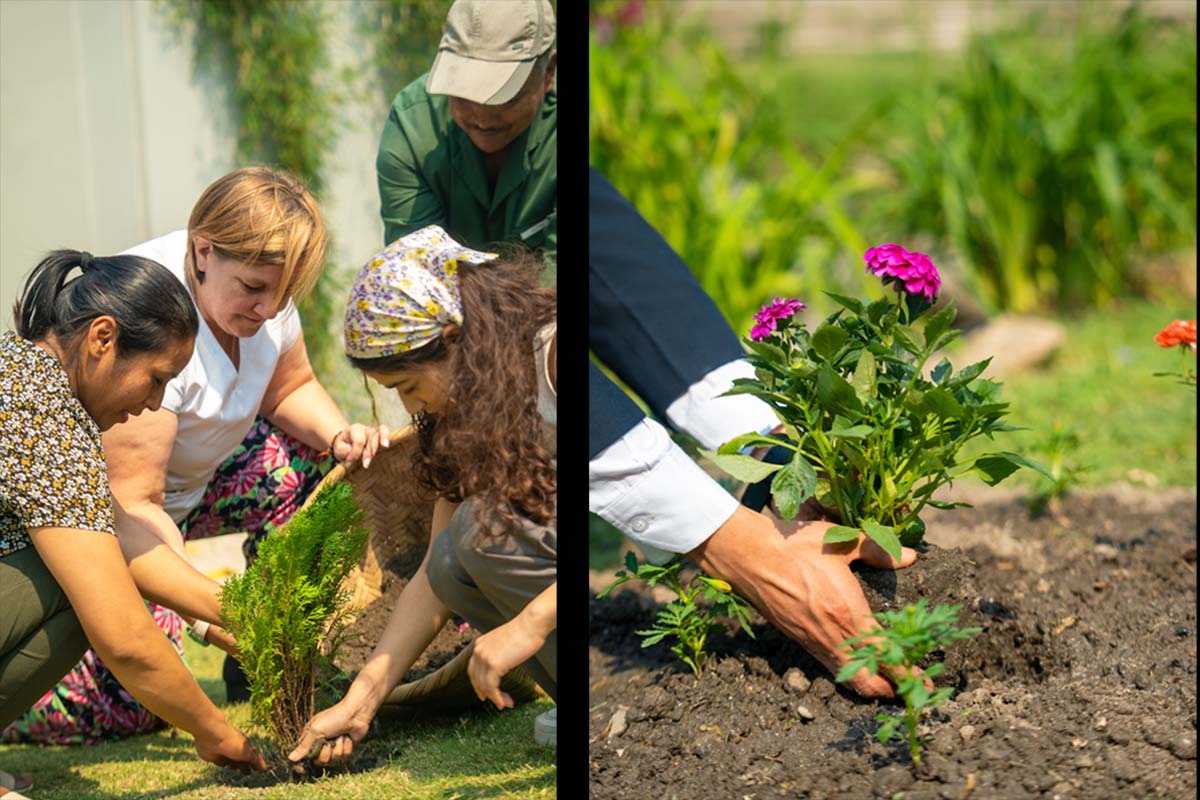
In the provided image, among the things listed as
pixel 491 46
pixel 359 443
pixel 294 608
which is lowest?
pixel 294 608

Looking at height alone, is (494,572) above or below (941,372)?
below

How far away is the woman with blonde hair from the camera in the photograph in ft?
5.99

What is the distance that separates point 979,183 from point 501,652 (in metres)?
3.67

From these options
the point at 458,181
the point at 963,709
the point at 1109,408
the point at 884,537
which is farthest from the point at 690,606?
the point at 1109,408

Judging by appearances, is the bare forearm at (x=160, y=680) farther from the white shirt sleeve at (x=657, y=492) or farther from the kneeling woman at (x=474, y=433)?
the white shirt sleeve at (x=657, y=492)

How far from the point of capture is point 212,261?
182cm

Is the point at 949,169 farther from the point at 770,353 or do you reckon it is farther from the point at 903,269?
the point at 770,353

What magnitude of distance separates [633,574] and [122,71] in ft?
3.78

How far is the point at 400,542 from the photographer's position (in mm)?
1885

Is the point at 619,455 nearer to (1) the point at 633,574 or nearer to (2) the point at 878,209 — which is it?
(1) the point at 633,574

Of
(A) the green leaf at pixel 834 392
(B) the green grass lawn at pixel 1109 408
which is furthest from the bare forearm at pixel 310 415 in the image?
(B) the green grass lawn at pixel 1109 408

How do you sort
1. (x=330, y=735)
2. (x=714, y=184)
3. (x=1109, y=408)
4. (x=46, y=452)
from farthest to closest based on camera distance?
(x=714, y=184)
(x=1109, y=408)
(x=330, y=735)
(x=46, y=452)

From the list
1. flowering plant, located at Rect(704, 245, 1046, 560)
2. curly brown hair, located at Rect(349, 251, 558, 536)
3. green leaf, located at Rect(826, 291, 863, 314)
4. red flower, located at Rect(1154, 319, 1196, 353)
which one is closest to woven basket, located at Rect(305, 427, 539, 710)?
curly brown hair, located at Rect(349, 251, 558, 536)

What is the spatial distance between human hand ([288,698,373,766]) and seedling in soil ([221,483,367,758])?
0.02 m
